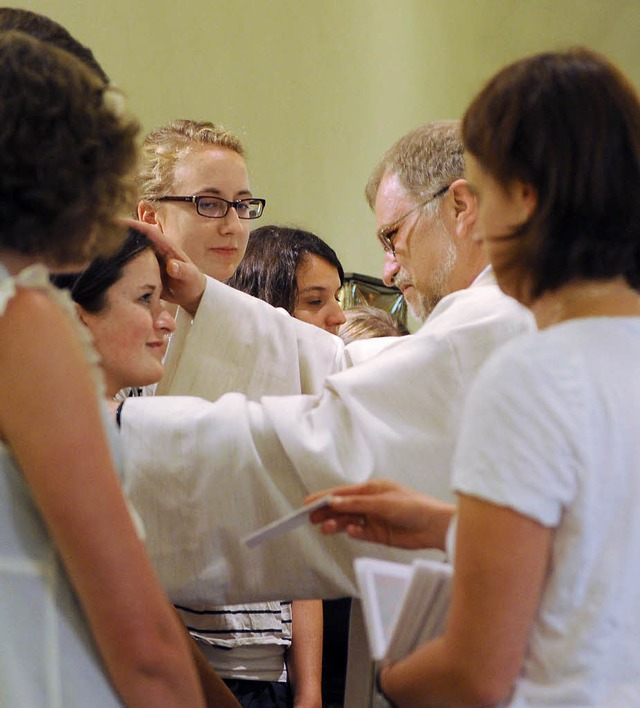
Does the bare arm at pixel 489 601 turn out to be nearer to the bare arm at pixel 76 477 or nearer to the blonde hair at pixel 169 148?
the bare arm at pixel 76 477

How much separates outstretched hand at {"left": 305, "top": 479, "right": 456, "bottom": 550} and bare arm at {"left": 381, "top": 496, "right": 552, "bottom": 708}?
40cm

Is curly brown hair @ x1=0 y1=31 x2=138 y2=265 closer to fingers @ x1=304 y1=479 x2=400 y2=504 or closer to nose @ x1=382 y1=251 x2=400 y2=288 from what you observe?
fingers @ x1=304 y1=479 x2=400 y2=504

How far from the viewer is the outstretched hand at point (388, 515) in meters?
1.76

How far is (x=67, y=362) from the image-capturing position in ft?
4.41

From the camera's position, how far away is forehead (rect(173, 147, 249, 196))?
3.41m

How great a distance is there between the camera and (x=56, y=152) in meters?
1.39

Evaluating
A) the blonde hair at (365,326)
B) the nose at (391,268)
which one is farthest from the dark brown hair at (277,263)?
the nose at (391,268)

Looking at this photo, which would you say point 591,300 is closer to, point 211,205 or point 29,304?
point 29,304

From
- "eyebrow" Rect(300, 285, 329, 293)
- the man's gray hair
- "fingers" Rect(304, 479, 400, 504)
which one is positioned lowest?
"eyebrow" Rect(300, 285, 329, 293)

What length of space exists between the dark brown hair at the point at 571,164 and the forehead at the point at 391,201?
67.2 inches

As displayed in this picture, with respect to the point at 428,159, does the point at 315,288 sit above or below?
below

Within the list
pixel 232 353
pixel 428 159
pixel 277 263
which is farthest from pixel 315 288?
pixel 232 353

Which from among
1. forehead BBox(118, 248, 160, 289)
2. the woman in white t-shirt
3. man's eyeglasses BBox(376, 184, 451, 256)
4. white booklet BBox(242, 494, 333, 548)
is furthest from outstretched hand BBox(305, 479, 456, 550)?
man's eyeglasses BBox(376, 184, 451, 256)

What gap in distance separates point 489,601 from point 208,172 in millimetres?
2370
